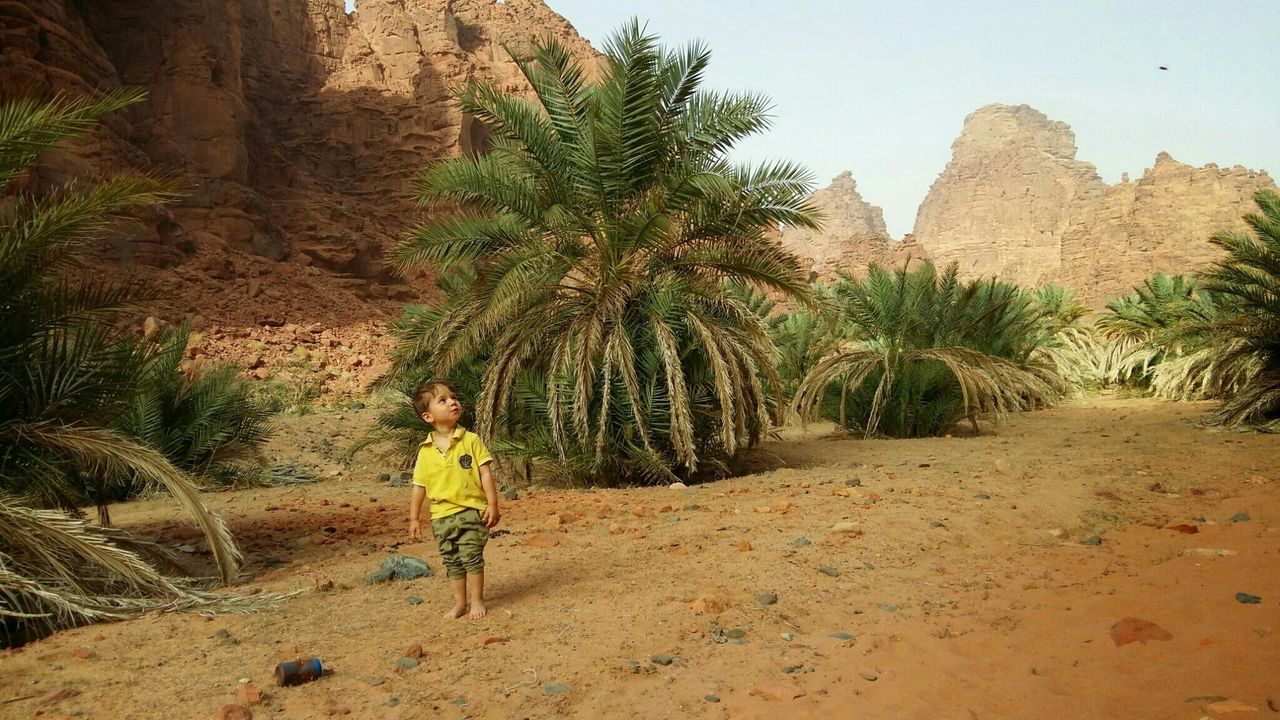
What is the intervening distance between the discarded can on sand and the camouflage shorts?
81cm

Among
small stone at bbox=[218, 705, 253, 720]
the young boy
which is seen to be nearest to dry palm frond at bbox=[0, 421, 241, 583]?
the young boy

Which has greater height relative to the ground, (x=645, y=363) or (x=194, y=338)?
(x=194, y=338)

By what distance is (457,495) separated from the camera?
410cm

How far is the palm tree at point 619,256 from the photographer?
794 centimetres

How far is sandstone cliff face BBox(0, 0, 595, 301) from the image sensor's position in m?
28.6

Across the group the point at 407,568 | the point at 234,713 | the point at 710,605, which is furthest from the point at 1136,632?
the point at 407,568

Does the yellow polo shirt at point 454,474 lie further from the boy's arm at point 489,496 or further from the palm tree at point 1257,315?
the palm tree at point 1257,315

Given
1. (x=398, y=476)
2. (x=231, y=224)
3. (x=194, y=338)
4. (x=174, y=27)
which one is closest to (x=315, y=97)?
(x=174, y=27)

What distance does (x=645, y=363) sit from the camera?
8.36 meters

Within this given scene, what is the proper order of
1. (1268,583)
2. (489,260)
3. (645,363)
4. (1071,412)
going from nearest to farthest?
(1268,583)
(645,363)
(489,260)
(1071,412)

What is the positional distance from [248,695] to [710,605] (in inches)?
81.1

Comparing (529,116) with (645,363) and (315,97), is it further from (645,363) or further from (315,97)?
(315,97)

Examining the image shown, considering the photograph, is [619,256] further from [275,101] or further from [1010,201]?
[1010,201]

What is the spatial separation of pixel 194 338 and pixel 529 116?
2022cm
